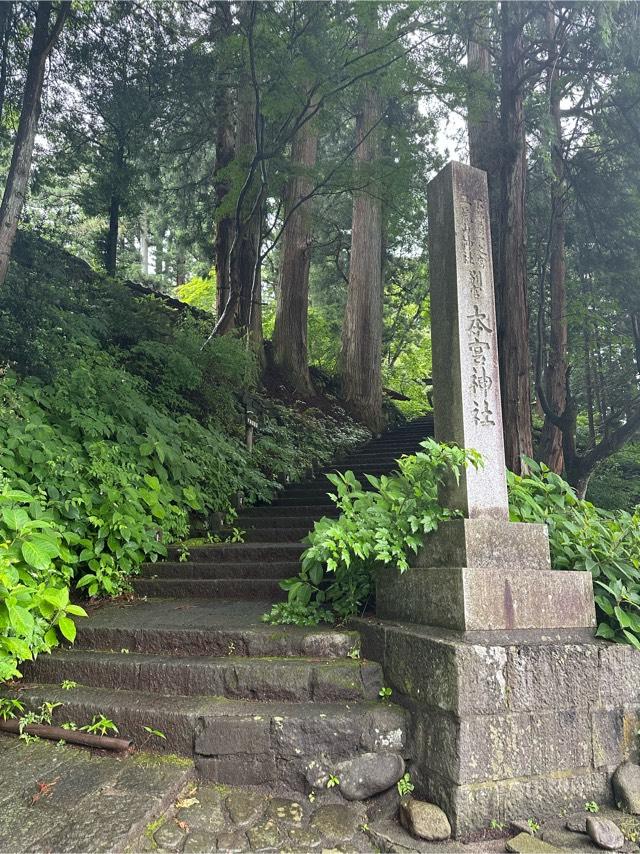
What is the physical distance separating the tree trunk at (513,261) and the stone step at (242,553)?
2392 millimetres

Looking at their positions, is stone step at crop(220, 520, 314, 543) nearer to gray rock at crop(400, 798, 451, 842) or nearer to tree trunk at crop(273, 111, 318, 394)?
gray rock at crop(400, 798, 451, 842)

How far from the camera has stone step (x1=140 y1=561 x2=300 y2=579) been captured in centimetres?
471

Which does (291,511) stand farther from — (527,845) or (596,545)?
(527,845)

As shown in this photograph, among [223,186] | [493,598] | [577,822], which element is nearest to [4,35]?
[223,186]

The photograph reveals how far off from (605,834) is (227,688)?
184cm

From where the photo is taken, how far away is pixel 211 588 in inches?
180

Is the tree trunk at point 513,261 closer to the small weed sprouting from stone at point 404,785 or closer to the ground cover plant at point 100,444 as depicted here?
the ground cover plant at point 100,444

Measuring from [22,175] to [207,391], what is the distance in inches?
128

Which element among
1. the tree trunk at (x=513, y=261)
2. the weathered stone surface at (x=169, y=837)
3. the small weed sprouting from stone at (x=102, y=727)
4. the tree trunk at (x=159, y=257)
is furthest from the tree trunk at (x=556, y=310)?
the tree trunk at (x=159, y=257)

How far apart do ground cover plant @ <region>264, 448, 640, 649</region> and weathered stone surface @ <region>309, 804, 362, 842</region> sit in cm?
107

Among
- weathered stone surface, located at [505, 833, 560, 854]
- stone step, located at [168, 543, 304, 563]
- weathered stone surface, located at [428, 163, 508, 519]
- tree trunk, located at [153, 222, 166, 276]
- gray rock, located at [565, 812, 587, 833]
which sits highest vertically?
tree trunk, located at [153, 222, 166, 276]

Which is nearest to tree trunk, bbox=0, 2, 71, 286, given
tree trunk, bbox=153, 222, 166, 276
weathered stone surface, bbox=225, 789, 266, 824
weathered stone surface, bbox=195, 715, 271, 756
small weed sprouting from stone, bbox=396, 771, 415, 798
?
weathered stone surface, bbox=195, 715, 271, 756

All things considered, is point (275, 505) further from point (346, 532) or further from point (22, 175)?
point (22, 175)

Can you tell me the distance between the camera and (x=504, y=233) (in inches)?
244
